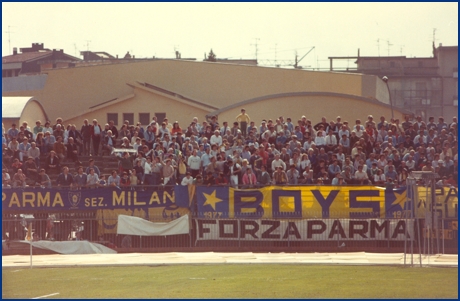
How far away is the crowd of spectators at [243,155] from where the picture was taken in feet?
108

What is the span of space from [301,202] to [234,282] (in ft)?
33.7

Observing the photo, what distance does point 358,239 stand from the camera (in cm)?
3159

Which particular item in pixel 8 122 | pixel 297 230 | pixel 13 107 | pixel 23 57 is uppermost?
pixel 23 57

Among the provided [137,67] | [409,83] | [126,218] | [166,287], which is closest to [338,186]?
[126,218]

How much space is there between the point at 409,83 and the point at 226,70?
4959 cm

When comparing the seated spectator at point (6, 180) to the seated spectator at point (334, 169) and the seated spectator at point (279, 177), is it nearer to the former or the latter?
the seated spectator at point (279, 177)

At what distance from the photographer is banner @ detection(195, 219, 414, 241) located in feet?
103

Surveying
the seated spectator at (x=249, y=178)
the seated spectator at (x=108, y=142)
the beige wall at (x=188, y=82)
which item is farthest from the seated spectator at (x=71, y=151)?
the beige wall at (x=188, y=82)

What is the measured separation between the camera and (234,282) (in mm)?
22016

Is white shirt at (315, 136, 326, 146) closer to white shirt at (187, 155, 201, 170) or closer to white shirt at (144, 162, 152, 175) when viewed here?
white shirt at (187, 155, 201, 170)

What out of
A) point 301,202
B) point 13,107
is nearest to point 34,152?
point 301,202

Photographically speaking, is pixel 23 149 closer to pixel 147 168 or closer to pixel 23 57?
pixel 147 168

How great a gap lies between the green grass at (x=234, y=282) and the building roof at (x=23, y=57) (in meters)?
68.1

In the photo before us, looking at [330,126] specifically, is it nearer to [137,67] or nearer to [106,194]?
[106,194]
